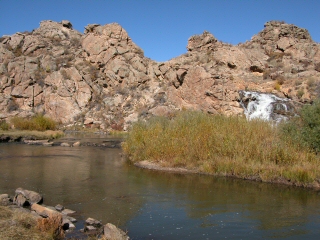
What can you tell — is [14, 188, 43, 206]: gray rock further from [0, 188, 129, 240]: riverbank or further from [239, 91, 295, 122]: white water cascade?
[239, 91, 295, 122]: white water cascade

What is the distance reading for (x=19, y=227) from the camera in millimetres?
7660

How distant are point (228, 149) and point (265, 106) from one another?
50.6ft

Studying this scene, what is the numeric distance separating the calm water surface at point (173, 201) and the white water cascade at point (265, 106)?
1502cm

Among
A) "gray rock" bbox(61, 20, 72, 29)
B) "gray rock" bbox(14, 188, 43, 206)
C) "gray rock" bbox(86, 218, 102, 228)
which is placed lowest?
"gray rock" bbox(86, 218, 102, 228)

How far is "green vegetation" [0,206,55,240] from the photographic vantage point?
7230mm

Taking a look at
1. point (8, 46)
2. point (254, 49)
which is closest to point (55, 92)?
point (8, 46)

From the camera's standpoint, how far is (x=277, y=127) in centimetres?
1766

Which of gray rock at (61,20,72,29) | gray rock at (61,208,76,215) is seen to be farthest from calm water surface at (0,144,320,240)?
gray rock at (61,20,72,29)

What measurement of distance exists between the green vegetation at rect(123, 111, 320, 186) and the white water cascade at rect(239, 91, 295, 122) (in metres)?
10.3

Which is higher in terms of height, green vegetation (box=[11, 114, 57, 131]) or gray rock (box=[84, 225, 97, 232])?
green vegetation (box=[11, 114, 57, 131])

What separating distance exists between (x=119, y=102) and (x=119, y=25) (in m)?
17.6

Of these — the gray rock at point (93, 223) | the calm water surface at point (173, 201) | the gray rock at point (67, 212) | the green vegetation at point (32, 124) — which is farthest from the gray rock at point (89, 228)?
the green vegetation at point (32, 124)

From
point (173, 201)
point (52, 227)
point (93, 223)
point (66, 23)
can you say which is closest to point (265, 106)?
point (173, 201)

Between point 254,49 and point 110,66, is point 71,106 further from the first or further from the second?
point 254,49
